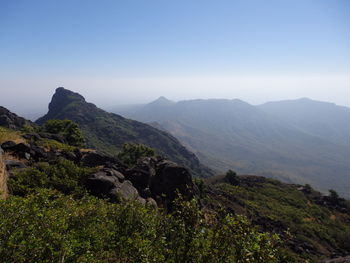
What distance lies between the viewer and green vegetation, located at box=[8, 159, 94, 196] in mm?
17456

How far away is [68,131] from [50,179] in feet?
118

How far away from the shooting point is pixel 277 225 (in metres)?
40.2

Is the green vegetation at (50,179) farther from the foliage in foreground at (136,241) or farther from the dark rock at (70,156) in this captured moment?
the foliage in foreground at (136,241)

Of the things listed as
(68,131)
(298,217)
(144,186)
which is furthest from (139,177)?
(298,217)

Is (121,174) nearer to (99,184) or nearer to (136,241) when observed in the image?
(99,184)

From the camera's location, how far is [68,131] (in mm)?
52594

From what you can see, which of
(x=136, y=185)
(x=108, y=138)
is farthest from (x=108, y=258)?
(x=108, y=138)

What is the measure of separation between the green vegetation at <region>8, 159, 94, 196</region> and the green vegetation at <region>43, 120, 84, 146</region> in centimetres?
2914

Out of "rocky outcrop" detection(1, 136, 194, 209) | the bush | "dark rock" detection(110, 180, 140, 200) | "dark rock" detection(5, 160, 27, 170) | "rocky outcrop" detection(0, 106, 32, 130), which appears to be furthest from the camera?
the bush

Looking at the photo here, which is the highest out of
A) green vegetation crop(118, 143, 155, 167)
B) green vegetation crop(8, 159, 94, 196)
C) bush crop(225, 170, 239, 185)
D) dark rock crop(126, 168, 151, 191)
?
green vegetation crop(8, 159, 94, 196)

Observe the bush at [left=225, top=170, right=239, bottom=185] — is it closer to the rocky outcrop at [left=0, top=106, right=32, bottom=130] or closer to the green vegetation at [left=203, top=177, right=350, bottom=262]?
the green vegetation at [left=203, top=177, right=350, bottom=262]

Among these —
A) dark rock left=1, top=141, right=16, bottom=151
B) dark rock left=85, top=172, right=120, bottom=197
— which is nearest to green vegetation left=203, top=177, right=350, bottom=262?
dark rock left=85, top=172, right=120, bottom=197

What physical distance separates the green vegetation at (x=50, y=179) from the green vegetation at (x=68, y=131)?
29137 millimetres

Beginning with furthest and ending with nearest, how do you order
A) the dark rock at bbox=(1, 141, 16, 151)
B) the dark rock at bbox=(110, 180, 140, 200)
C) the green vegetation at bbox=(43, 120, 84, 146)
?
the green vegetation at bbox=(43, 120, 84, 146)
the dark rock at bbox=(1, 141, 16, 151)
the dark rock at bbox=(110, 180, 140, 200)
